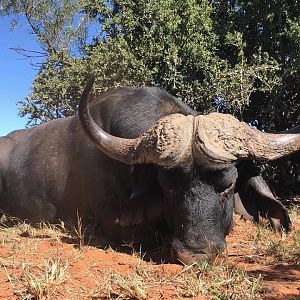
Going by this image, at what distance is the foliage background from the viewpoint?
888 cm

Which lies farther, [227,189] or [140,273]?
[227,189]

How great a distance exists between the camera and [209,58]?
350 inches

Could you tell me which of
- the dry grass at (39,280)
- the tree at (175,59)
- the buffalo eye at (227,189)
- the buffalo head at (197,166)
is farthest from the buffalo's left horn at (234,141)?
the tree at (175,59)

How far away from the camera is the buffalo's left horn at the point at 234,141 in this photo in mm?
4212

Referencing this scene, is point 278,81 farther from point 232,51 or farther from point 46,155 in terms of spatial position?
point 46,155

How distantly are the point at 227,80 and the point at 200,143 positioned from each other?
491 cm

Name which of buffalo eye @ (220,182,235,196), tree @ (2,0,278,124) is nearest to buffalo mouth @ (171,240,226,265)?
buffalo eye @ (220,182,235,196)

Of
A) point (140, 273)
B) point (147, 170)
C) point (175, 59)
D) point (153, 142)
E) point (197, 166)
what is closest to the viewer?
point (140, 273)

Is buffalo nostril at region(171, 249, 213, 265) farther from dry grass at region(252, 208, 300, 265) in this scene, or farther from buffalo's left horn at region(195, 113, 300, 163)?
buffalo's left horn at region(195, 113, 300, 163)

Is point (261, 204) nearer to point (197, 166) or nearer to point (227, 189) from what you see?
point (227, 189)

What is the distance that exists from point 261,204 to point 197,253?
5.33ft

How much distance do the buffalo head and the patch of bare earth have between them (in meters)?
0.24

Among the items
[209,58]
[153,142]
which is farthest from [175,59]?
[153,142]

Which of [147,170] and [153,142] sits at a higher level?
[153,142]
